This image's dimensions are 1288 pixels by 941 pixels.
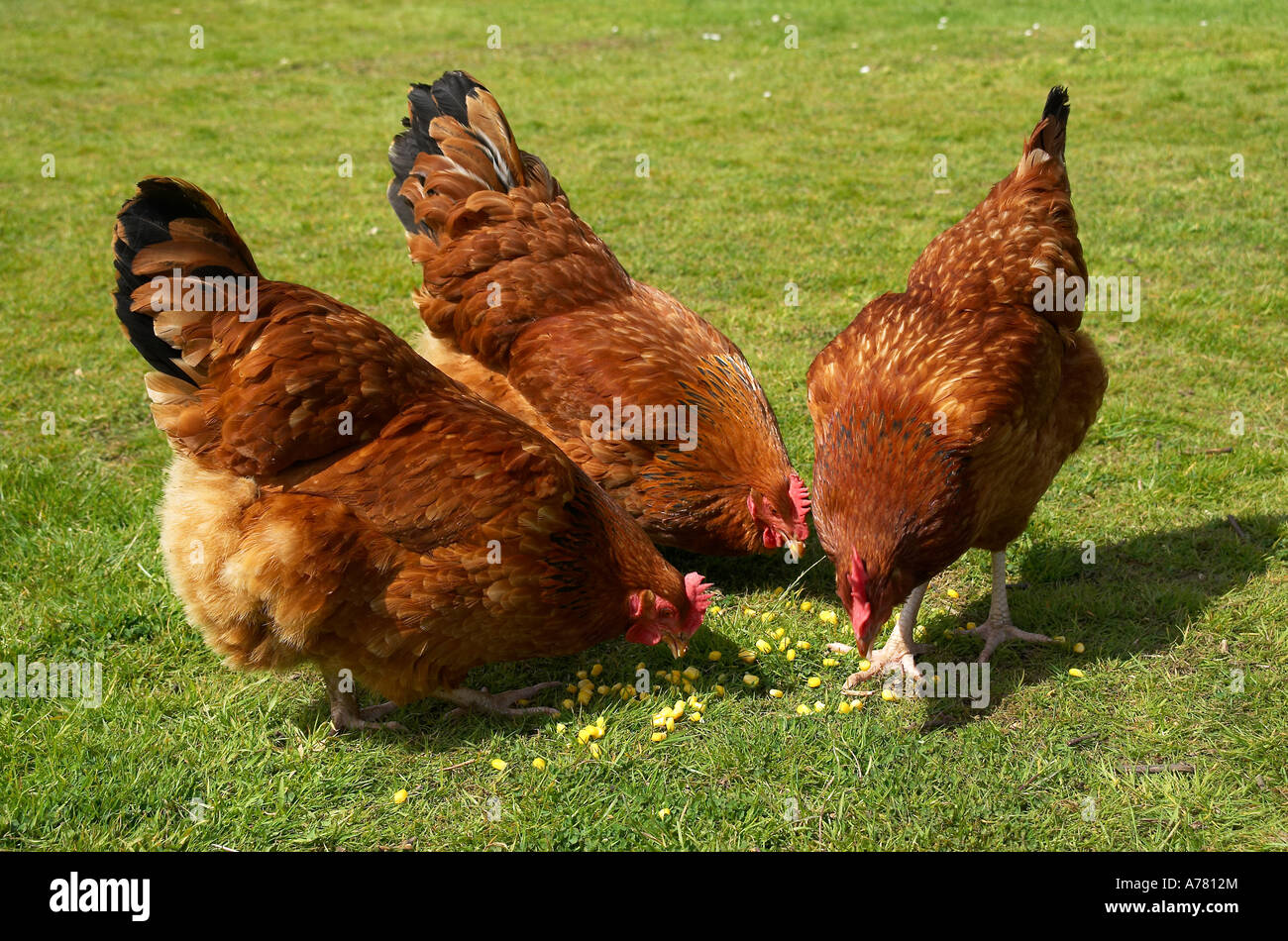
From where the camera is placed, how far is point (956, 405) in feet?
12.1

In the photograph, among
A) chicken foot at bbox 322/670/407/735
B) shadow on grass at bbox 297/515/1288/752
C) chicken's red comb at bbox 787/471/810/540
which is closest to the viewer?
chicken foot at bbox 322/670/407/735

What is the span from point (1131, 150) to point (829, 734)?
999 centimetres

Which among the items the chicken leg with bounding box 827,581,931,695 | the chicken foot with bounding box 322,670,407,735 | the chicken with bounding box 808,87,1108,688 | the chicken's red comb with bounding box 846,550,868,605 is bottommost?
the chicken foot with bounding box 322,670,407,735

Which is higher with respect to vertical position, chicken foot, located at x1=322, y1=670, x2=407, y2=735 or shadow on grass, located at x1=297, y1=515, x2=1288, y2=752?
shadow on grass, located at x1=297, y1=515, x2=1288, y2=752

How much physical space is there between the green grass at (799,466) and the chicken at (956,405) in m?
0.57

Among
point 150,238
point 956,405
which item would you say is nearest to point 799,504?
point 956,405

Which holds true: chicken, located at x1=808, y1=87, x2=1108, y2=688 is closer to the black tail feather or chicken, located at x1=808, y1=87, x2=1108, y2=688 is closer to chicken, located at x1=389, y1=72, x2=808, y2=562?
chicken, located at x1=389, y1=72, x2=808, y2=562

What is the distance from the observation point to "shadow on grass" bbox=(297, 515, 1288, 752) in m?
4.14

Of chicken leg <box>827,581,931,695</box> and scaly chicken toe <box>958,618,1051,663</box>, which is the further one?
scaly chicken toe <box>958,618,1051,663</box>

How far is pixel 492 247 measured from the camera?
5.15 m

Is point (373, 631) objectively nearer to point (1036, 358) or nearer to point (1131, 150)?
point (1036, 358)

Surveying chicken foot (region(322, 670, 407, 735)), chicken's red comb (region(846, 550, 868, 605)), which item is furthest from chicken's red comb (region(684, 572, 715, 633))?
chicken foot (region(322, 670, 407, 735))

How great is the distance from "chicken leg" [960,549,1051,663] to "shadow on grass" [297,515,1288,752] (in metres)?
0.05

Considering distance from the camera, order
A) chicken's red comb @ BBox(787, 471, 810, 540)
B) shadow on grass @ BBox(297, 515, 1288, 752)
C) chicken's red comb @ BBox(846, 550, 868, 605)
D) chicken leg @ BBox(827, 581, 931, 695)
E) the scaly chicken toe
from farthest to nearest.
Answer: chicken's red comb @ BBox(787, 471, 810, 540), the scaly chicken toe, chicken leg @ BBox(827, 581, 931, 695), shadow on grass @ BBox(297, 515, 1288, 752), chicken's red comb @ BBox(846, 550, 868, 605)
